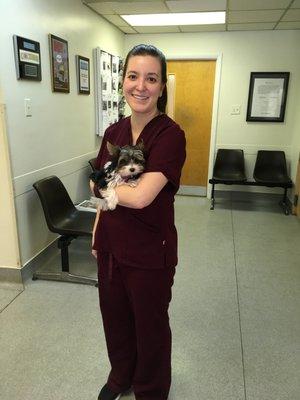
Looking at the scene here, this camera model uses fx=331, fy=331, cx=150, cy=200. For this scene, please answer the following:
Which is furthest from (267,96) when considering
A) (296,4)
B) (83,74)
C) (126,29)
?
(83,74)

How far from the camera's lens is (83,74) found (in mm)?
3527

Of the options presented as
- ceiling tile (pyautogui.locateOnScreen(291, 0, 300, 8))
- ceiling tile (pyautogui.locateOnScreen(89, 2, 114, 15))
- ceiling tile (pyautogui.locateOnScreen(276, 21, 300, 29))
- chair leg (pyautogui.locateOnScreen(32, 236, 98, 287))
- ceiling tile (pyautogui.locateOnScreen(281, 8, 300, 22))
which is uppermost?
ceiling tile (pyautogui.locateOnScreen(291, 0, 300, 8))

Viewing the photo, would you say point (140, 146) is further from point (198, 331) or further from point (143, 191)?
point (198, 331)

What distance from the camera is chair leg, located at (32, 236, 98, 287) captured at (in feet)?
8.80

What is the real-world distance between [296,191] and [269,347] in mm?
2912

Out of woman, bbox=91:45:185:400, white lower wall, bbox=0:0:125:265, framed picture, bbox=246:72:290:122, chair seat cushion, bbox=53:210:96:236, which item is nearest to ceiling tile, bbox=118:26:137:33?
white lower wall, bbox=0:0:125:265

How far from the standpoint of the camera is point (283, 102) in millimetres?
4812

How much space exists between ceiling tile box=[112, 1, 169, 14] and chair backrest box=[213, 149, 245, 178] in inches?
86.2

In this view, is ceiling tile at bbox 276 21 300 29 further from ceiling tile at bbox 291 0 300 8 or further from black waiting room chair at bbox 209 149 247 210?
black waiting room chair at bbox 209 149 247 210

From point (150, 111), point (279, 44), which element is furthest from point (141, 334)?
point (279, 44)

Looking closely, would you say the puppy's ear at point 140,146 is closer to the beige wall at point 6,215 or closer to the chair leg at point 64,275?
the beige wall at point 6,215

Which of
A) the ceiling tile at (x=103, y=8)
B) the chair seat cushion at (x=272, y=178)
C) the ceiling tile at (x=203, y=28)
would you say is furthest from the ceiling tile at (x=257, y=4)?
the chair seat cushion at (x=272, y=178)

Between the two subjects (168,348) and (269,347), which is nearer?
(168,348)

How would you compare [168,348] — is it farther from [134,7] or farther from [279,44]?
[279,44]
